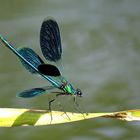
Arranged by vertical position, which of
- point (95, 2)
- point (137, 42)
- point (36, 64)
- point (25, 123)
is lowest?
point (25, 123)

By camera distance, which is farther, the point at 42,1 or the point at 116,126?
the point at 42,1

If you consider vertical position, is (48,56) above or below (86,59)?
below

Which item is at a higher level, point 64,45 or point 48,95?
point 64,45

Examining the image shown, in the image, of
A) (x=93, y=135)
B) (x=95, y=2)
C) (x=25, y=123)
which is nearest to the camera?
(x=25, y=123)

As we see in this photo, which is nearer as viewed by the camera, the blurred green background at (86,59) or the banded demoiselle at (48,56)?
the banded demoiselle at (48,56)

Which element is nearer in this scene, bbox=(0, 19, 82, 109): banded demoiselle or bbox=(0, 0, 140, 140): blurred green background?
bbox=(0, 19, 82, 109): banded demoiselle

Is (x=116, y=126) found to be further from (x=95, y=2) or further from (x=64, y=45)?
(x=95, y=2)

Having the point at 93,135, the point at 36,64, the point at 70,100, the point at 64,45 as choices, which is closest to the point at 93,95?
the point at 70,100

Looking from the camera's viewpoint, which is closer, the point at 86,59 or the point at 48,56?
the point at 48,56
